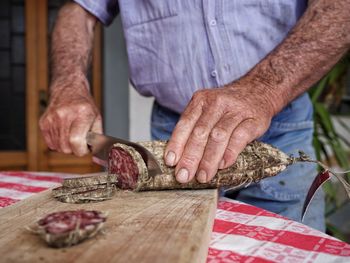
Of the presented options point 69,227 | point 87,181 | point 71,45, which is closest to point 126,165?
point 87,181

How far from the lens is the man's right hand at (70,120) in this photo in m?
1.94

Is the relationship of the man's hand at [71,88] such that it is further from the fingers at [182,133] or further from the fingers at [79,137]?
the fingers at [182,133]

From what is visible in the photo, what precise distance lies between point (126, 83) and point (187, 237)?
10.7ft

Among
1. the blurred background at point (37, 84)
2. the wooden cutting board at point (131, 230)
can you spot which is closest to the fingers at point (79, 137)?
the wooden cutting board at point (131, 230)

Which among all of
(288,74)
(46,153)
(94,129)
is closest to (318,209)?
(288,74)

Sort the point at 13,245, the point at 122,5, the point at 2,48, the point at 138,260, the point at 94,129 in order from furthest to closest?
the point at 2,48 → the point at 122,5 → the point at 94,129 → the point at 13,245 → the point at 138,260

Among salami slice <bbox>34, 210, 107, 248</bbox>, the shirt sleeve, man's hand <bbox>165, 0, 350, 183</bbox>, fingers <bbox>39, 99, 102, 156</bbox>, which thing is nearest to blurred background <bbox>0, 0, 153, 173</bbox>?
the shirt sleeve

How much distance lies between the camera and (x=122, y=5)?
7.12 ft

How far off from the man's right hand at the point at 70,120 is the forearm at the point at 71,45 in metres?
0.07

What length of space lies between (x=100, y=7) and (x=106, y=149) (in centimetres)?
87

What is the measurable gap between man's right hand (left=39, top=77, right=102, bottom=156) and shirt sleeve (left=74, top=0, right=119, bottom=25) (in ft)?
1.51

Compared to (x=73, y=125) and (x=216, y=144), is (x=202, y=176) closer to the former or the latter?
(x=216, y=144)

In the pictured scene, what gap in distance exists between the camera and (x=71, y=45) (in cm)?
231

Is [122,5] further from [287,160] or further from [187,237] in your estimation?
[187,237]
